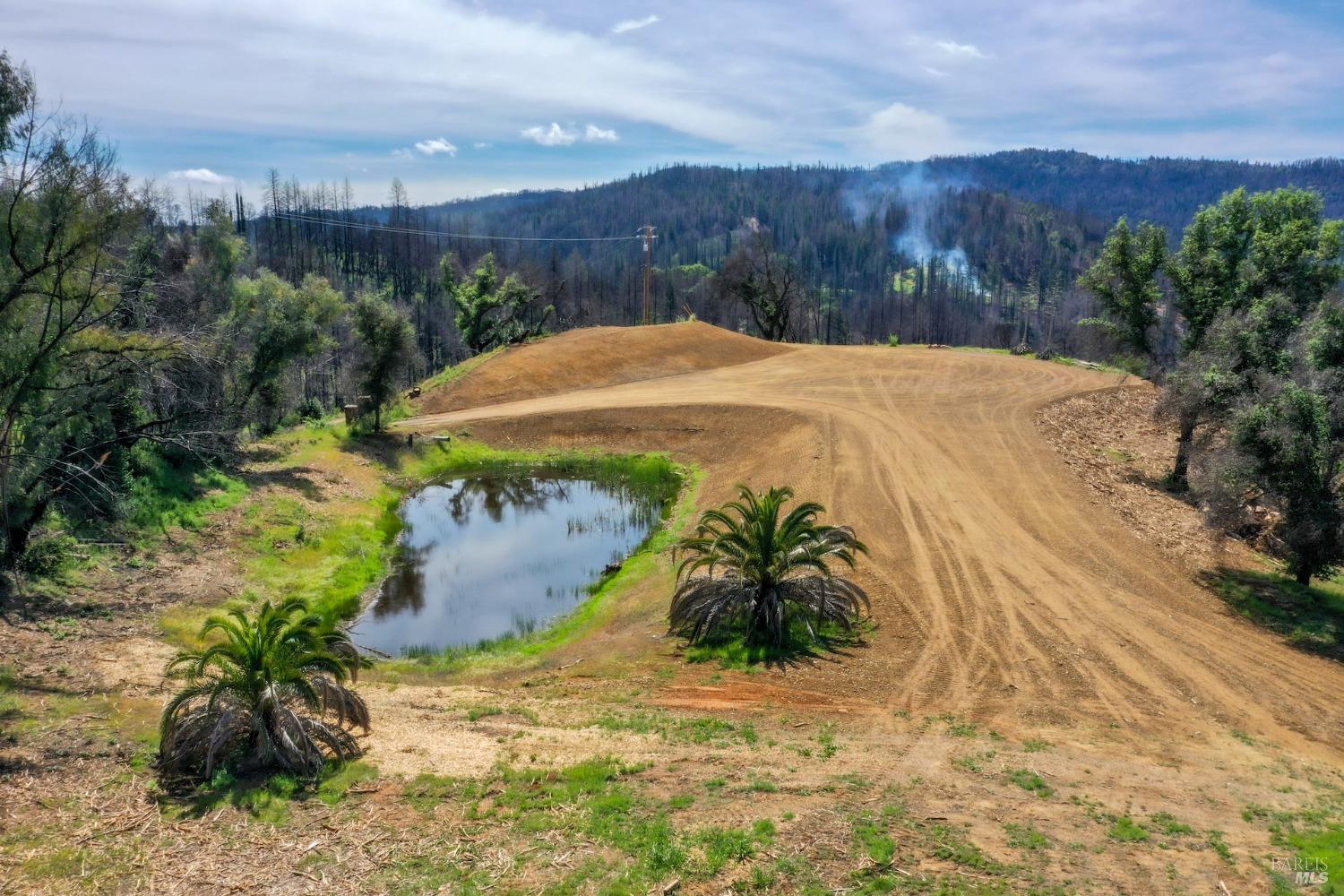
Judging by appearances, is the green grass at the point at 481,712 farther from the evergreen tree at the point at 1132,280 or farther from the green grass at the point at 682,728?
the evergreen tree at the point at 1132,280

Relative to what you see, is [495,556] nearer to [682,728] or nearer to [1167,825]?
[682,728]

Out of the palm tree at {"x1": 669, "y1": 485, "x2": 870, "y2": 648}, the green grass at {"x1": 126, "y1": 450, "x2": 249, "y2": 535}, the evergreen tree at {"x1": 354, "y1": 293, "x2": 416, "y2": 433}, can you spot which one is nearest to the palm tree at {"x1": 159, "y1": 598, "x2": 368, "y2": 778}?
the palm tree at {"x1": 669, "y1": 485, "x2": 870, "y2": 648}

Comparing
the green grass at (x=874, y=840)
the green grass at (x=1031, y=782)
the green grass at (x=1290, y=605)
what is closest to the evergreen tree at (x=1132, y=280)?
the green grass at (x=1290, y=605)

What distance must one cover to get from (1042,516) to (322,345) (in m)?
23.8

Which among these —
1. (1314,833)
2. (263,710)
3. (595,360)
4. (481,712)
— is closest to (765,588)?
(481,712)

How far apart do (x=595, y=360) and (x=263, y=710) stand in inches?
1383

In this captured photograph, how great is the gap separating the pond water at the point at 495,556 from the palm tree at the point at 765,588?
15.4ft

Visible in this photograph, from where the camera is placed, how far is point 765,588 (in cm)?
1574

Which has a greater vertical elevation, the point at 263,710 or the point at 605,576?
the point at 263,710

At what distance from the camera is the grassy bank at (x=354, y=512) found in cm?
1873

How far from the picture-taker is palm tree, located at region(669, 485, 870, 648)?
15641 mm

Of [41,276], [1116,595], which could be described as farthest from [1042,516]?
[41,276]

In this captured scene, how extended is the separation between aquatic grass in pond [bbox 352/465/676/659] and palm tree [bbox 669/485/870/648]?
14.8ft

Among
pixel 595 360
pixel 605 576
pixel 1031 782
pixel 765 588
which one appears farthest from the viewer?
pixel 595 360
